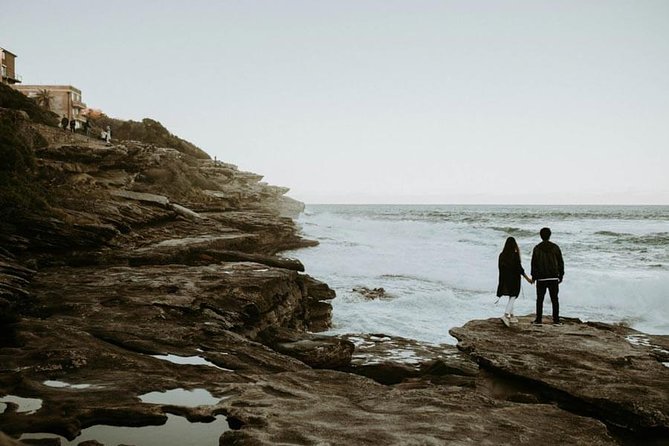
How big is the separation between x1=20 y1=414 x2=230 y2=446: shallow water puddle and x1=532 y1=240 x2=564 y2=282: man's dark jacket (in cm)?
688

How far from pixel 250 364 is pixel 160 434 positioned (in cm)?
229

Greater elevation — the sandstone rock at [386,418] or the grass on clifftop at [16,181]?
the grass on clifftop at [16,181]

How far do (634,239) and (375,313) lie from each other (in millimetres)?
34888

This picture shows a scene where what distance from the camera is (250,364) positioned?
20.2 feet

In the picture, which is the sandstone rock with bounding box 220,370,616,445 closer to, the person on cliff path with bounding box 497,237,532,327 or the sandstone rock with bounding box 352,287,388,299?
the person on cliff path with bounding box 497,237,532,327

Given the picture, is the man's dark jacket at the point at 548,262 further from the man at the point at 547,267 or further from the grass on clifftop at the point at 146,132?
the grass on clifftop at the point at 146,132

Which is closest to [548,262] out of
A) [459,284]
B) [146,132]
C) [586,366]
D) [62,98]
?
[586,366]

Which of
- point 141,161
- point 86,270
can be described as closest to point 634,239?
point 141,161

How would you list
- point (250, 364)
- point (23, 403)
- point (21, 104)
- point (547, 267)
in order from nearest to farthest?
point (23, 403) < point (250, 364) < point (547, 267) < point (21, 104)

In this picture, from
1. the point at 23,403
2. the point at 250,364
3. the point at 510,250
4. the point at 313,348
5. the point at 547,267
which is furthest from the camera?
the point at 510,250

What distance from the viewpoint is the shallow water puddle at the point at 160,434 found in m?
3.70

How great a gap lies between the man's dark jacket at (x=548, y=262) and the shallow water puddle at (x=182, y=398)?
672cm

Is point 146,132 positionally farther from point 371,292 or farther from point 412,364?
point 412,364

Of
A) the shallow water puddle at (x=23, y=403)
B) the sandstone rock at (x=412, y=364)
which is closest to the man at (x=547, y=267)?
the sandstone rock at (x=412, y=364)
